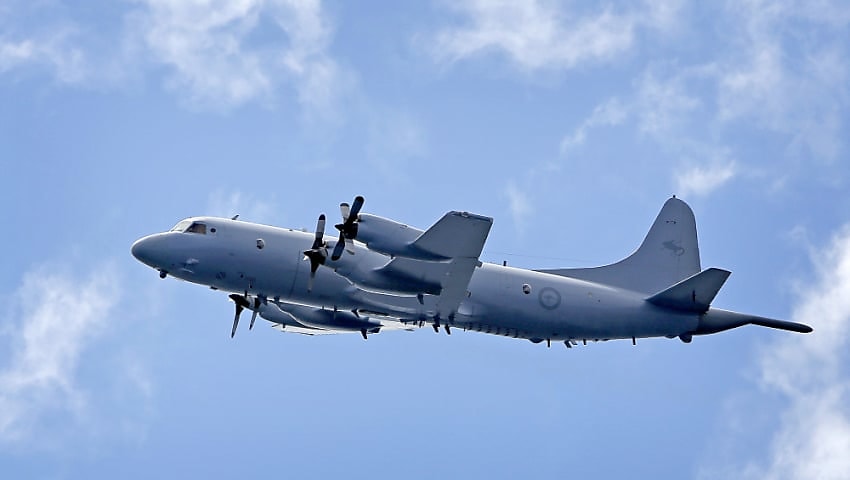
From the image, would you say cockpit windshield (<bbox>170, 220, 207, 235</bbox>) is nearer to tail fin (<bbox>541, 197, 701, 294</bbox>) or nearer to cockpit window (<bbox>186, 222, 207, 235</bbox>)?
cockpit window (<bbox>186, 222, 207, 235</bbox>)

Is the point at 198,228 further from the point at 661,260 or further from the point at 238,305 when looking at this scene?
the point at 661,260

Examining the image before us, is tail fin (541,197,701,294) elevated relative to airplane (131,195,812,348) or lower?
elevated

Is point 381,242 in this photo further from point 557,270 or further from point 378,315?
point 557,270

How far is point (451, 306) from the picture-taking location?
31812 mm

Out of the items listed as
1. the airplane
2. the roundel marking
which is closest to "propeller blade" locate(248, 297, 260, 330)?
the airplane

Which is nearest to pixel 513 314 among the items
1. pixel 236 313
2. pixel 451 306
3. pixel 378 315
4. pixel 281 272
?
pixel 451 306

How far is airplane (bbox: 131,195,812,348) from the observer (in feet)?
97.8

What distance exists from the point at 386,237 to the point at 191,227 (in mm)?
6501

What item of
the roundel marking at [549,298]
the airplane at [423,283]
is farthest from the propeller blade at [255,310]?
the roundel marking at [549,298]

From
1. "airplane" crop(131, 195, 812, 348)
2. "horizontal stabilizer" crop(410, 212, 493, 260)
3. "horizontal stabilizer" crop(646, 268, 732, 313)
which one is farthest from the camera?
"horizontal stabilizer" crop(646, 268, 732, 313)

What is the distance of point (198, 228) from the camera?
104 feet

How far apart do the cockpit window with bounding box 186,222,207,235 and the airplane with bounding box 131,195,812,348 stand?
37 millimetres

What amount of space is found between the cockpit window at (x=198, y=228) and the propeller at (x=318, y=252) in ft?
10.3

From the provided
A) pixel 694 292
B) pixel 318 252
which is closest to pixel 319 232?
pixel 318 252
